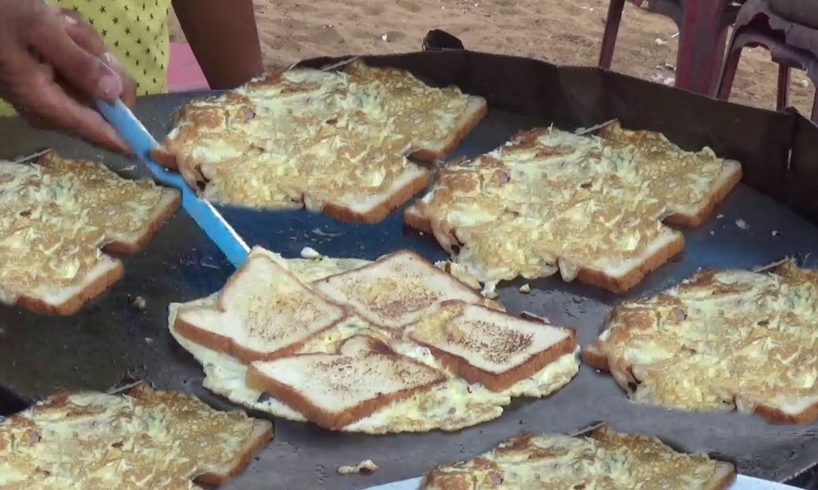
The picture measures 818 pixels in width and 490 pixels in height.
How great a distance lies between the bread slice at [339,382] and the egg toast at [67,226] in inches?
22.2

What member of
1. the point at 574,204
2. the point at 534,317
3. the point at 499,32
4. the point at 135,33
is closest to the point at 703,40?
the point at 574,204

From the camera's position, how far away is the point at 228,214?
3066 mm

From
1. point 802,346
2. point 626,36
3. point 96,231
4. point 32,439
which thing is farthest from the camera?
point 626,36

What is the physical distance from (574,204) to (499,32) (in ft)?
17.3

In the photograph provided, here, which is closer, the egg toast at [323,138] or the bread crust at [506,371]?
the bread crust at [506,371]

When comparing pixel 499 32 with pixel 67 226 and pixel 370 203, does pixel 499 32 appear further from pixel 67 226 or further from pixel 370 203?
pixel 67 226

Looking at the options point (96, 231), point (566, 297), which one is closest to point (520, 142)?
point (566, 297)

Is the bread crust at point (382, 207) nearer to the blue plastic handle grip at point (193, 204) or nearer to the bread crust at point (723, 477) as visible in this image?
the blue plastic handle grip at point (193, 204)

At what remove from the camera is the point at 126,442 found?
222 cm

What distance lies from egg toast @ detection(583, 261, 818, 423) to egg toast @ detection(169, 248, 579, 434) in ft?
0.49

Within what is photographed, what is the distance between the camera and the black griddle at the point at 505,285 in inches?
90.2

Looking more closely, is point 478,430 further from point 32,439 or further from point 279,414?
point 32,439

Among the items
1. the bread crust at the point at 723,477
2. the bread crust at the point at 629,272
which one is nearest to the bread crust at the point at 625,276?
the bread crust at the point at 629,272

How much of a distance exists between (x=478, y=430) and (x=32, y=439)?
0.86m
